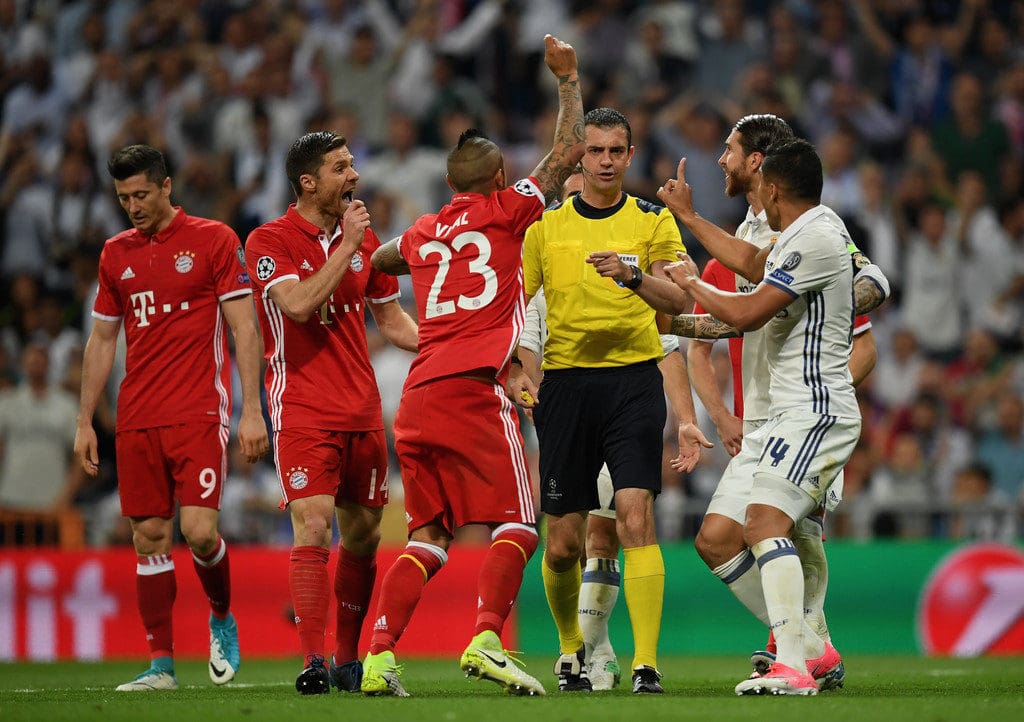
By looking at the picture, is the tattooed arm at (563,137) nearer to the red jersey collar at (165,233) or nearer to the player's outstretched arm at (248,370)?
the player's outstretched arm at (248,370)

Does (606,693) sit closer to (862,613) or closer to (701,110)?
(862,613)

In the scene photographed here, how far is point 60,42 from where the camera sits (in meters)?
18.7

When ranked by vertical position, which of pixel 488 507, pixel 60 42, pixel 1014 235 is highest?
pixel 60 42

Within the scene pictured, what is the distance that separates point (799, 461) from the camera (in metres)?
6.92

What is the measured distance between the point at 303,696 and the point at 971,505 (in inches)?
282

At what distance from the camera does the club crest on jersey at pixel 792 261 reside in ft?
22.7

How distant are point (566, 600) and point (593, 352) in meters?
1.39

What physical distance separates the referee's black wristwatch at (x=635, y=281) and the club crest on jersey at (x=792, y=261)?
0.68m

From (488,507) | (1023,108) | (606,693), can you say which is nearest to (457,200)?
(488,507)

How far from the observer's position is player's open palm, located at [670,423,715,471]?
25.6 feet

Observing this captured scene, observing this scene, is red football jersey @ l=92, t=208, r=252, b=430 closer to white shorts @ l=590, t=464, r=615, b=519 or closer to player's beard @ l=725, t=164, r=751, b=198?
white shorts @ l=590, t=464, r=615, b=519

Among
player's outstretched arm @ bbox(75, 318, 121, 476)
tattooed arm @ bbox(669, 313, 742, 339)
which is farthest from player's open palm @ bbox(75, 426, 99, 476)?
tattooed arm @ bbox(669, 313, 742, 339)

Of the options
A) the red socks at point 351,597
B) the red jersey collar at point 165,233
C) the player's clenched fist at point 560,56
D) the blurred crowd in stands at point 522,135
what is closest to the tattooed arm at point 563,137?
the player's clenched fist at point 560,56

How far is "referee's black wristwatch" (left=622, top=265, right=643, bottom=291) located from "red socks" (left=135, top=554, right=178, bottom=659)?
10.7 feet
